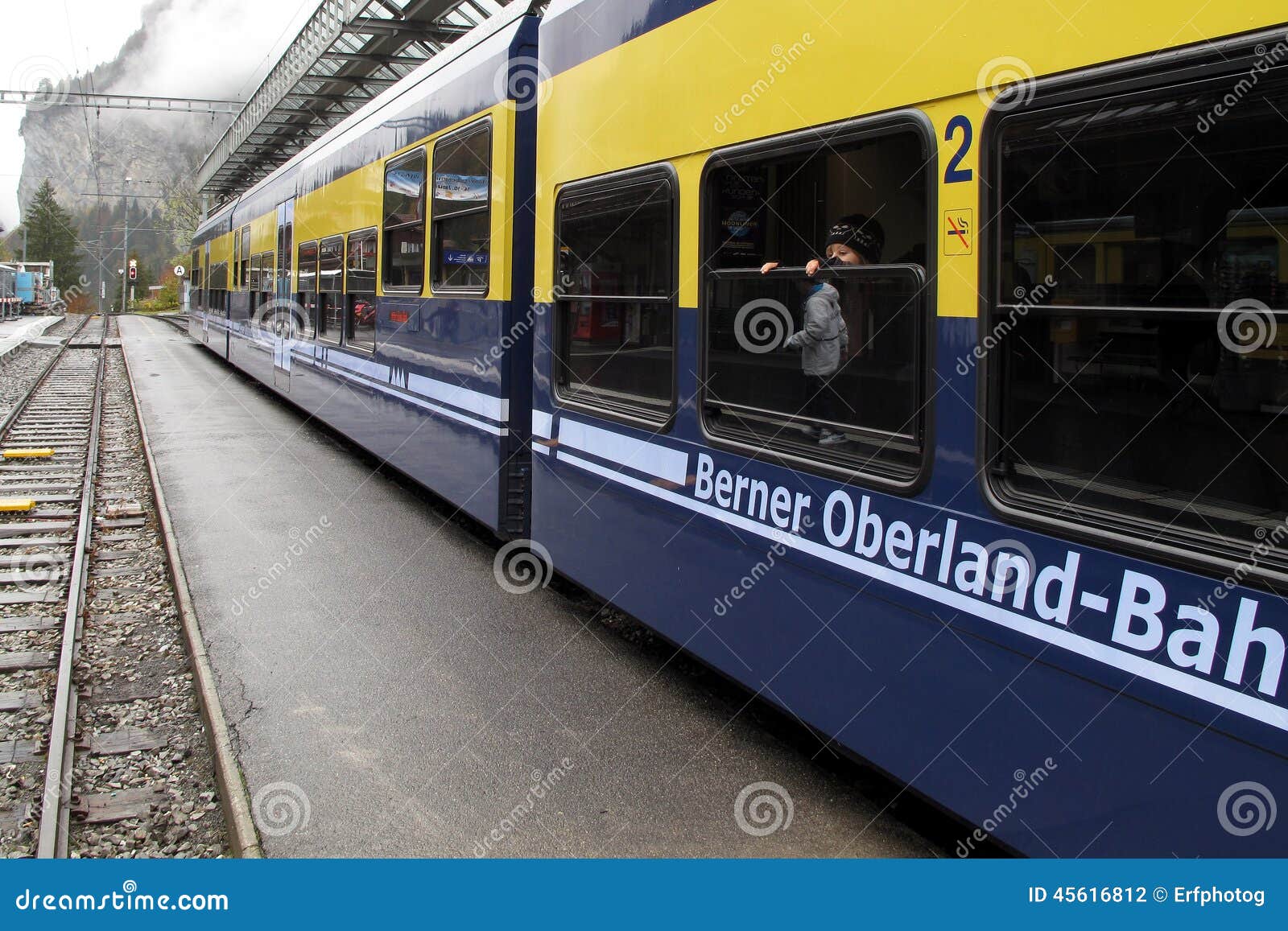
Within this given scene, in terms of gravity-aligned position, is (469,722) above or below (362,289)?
below

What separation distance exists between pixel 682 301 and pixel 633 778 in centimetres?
190

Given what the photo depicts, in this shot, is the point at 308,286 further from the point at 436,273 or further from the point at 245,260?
the point at 245,260

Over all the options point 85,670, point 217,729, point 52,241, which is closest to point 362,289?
point 85,670

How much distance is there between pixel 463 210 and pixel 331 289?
4807 mm

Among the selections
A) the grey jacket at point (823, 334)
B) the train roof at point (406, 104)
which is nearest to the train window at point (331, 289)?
the train roof at point (406, 104)

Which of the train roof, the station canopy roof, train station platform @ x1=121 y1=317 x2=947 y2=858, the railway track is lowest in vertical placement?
the railway track

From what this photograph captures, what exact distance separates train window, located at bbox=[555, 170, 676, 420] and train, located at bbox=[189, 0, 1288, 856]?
23mm

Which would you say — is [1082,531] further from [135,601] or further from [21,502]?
[21,502]

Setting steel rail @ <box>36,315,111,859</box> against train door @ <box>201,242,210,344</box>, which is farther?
train door @ <box>201,242,210,344</box>

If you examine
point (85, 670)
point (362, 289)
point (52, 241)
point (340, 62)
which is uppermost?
point (52, 241)

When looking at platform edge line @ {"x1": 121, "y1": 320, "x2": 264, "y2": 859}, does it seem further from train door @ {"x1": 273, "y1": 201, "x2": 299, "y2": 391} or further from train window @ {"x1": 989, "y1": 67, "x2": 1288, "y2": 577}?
train door @ {"x1": 273, "y1": 201, "x2": 299, "y2": 391}

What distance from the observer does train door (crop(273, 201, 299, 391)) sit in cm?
1471

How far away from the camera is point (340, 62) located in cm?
2222

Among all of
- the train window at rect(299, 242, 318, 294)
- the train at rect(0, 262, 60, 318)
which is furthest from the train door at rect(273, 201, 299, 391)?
the train at rect(0, 262, 60, 318)
